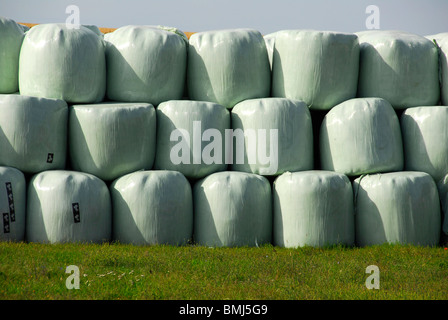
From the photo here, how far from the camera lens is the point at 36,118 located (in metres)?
5.02

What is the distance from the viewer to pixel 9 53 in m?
5.55

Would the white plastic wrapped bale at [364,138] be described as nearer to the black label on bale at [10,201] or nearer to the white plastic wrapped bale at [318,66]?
the white plastic wrapped bale at [318,66]

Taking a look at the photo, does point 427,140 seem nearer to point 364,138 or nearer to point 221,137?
point 364,138

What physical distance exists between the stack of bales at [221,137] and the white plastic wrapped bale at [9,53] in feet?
0.04

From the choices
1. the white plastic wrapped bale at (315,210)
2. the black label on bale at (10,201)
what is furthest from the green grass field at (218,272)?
the black label on bale at (10,201)

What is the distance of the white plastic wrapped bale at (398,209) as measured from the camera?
506 cm

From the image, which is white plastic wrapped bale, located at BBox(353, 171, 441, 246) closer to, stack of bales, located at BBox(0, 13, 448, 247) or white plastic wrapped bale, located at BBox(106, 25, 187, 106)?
stack of bales, located at BBox(0, 13, 448, 247)

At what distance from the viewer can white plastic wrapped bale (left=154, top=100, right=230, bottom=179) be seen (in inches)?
206

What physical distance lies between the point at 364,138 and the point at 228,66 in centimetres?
143

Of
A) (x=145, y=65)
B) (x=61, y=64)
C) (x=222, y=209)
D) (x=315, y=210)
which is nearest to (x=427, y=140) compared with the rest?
(x=315, y=210)

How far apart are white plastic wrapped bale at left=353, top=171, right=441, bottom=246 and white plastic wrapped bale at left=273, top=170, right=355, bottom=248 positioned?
0.14 metres
